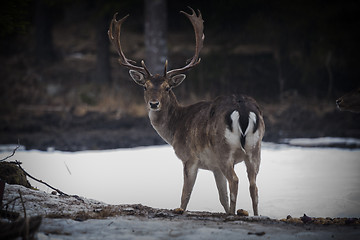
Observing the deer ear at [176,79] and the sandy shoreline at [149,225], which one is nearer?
the sandy shoreline at [149,225]

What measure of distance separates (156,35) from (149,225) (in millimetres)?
11219

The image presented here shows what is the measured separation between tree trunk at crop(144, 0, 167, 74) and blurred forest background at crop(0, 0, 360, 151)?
0.11 ft

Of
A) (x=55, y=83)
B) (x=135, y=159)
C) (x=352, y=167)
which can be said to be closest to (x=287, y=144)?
(x=352, y=167)

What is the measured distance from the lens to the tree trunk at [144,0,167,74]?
49.7 feet

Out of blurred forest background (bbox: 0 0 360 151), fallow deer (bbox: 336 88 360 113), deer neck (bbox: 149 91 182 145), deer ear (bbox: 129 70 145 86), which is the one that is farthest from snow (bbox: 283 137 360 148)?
deer ear (bbox: 129 70 145 86)

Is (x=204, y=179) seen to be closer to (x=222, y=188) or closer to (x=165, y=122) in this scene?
(x=165, y=122)

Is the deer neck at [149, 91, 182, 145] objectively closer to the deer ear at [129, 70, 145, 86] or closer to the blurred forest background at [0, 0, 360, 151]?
the deer ear at [129, 70, 145, 86]

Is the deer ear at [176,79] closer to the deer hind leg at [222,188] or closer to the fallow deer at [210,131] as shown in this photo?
the fallow deer at [210,131]

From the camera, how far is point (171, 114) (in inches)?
287

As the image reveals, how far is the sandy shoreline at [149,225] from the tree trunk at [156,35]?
32.0 feet

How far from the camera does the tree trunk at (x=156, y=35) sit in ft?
49.7

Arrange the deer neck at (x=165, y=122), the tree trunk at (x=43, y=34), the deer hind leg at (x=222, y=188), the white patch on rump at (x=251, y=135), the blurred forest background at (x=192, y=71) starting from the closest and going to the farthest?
the white patch on rump at (x=251, y=135) < the deer hind leg at (x=222, y=188) < the deer neck at (x=165, y=122) < the blurred forest background at (x=192, y=71) < the tree trunk at (x=43, y=34)

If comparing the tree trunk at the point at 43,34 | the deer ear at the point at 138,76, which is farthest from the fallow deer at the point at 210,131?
the tree trunk at the point at 43,34

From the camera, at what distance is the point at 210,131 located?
5969 mm
